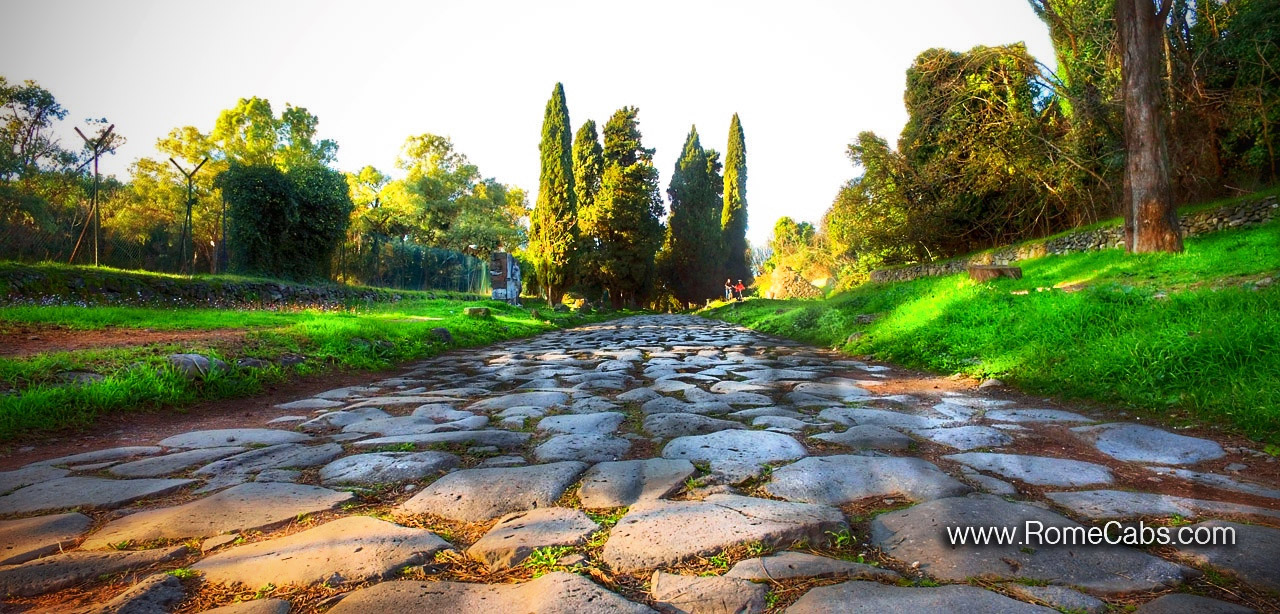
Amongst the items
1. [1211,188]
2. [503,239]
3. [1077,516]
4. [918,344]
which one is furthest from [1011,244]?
[503,239]

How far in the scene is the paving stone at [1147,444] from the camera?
7.46 feet

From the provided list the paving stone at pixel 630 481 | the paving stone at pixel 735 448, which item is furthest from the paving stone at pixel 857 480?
the paving stone at pixel 630 481

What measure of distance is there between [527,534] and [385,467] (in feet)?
3.17

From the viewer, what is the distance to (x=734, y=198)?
98.6ft

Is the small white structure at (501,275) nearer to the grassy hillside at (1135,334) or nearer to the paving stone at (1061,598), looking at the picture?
the grassy hillside at (1135,334)

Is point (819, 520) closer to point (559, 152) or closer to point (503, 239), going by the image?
point (559, 152)

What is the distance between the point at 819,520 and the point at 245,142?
34.9 metres

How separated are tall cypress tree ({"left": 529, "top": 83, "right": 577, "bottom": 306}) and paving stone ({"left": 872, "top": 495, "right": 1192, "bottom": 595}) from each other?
19.2 metres

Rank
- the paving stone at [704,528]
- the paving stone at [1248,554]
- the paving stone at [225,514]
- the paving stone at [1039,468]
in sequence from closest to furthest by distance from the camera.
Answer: the paving stone at [1248,554]
the paving stone at [704,528]
the paving stone at [225,514]
the paving stone at [1039,468]

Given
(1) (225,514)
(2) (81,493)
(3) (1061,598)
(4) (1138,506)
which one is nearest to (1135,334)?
(4) (1138,506)

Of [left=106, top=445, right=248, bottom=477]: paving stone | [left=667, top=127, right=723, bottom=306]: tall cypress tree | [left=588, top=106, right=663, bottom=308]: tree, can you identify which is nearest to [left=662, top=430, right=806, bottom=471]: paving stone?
[left=106, top=445, right=248, bottom=477]: paving stone

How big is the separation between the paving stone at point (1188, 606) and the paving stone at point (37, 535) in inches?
98.7

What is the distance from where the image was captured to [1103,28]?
1065 centimetres

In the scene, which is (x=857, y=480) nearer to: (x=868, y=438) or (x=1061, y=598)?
(x=868, y=438)
